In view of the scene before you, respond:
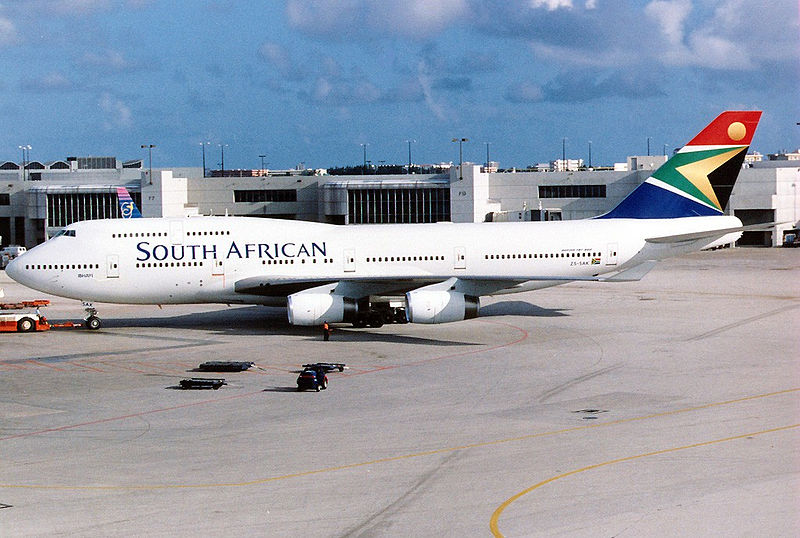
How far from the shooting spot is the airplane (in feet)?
145

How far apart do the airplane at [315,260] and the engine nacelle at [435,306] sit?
109cm

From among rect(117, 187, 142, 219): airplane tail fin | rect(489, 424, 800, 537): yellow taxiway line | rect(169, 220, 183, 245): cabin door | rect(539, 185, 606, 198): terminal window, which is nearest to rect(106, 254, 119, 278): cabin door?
rect(169, 220, 183, 245): cabin door

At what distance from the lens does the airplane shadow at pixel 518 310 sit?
1961 inches

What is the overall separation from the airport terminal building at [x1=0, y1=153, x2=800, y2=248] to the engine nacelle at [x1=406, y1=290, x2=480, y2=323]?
56.5m

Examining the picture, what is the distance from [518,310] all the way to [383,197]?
185 feet

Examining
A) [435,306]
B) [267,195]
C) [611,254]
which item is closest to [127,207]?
[267,195]

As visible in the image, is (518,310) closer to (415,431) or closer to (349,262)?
(349,262)

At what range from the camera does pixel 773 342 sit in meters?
39.1

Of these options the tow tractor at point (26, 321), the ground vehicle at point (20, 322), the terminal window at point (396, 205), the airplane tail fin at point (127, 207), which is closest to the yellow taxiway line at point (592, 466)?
the tow tractor at point (26, 321)

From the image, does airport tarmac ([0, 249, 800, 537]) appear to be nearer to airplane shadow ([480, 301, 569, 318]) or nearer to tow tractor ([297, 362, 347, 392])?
tow tractor ([297, 362, 347, 392])

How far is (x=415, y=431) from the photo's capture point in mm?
25094

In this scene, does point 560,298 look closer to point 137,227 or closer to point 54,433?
point 137,227

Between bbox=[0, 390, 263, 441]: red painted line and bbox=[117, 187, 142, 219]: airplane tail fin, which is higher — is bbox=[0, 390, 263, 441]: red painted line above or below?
below

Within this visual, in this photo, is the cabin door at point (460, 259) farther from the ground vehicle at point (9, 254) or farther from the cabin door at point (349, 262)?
the ground vehicle at point (9, 254)
